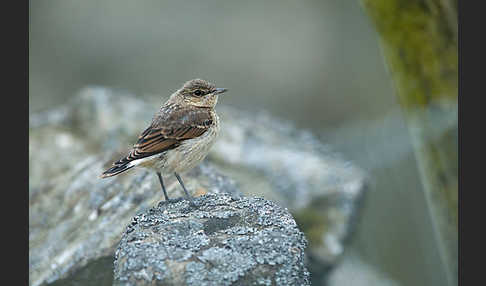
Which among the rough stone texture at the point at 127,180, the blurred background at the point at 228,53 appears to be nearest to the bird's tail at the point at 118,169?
the rough stone texture at the point at 127,180

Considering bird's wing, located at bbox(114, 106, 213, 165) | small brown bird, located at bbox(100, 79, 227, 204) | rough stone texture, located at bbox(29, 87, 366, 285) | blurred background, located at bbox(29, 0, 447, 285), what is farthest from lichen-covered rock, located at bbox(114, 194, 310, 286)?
blurred background, located at bbox(29, 0, 447, 285)

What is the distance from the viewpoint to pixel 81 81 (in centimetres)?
1412

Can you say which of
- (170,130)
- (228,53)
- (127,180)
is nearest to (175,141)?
(170,130)

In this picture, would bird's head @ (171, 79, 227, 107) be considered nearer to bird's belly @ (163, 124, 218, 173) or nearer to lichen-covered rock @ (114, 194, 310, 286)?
bird's belly @ (163, 124, 218, 173)

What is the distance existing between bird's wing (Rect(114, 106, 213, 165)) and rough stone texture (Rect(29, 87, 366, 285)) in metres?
0.66

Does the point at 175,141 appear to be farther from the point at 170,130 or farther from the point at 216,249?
the point at 216,249

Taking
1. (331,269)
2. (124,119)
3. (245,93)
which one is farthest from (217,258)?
(245,93)

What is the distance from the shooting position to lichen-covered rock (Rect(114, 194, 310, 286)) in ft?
15.4

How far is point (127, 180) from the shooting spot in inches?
284

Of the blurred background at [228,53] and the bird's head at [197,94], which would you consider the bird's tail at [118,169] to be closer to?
the bird's head at [197,94]

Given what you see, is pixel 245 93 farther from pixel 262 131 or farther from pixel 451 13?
pixel 451 13

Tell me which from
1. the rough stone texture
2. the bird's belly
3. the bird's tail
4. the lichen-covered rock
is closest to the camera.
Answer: the lichen-covered rock

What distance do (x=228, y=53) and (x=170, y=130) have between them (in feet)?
26.0

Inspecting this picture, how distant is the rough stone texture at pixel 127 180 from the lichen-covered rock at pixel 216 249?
108cm
